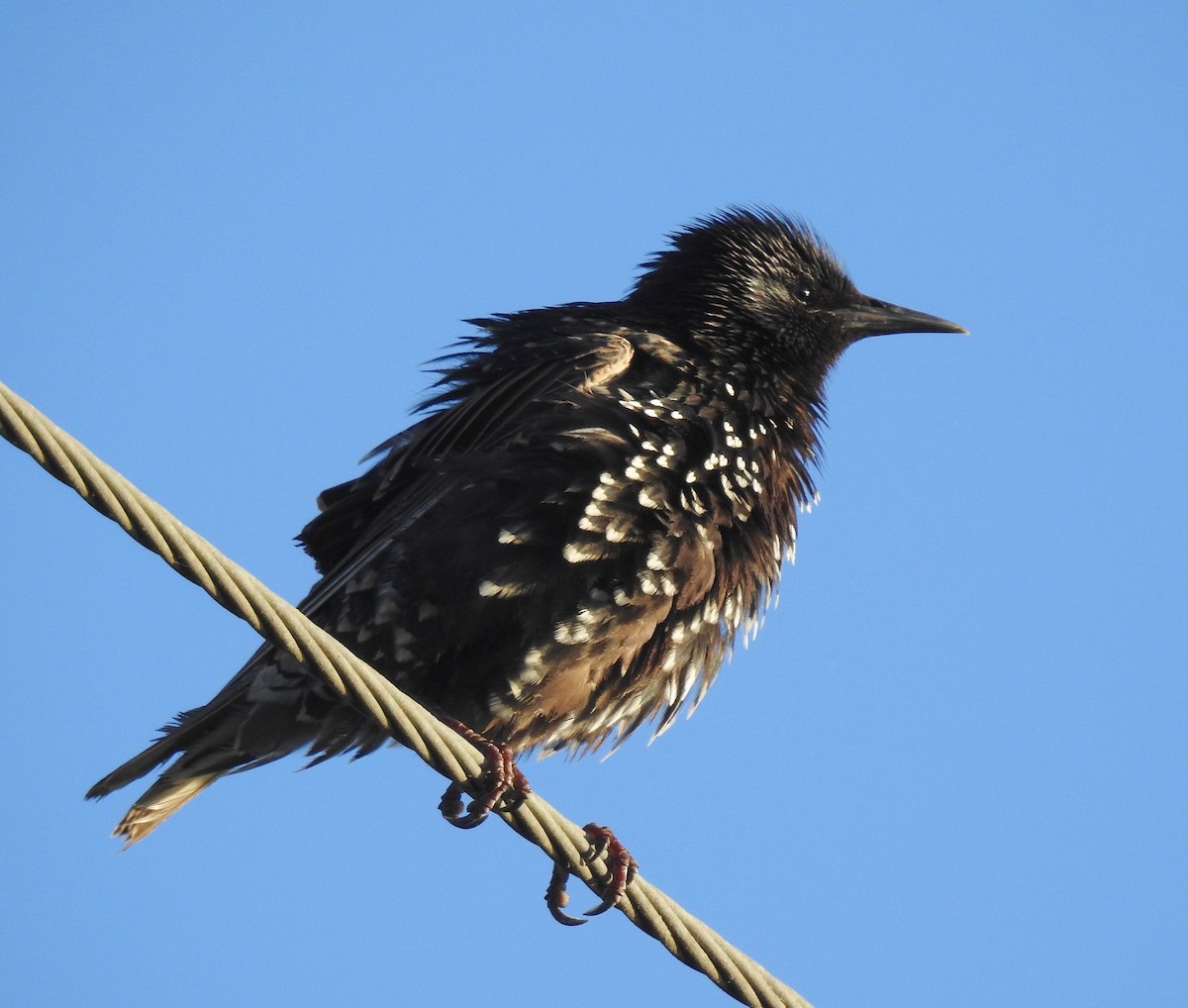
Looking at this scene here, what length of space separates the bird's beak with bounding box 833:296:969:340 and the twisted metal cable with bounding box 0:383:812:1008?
98.1 inches

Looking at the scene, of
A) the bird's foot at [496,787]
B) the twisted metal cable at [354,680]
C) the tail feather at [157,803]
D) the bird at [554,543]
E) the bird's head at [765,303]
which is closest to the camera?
the twisted metal cable at [354,680]

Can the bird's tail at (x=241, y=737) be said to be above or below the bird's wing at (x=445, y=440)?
below

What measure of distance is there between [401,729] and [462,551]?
3.36 feet

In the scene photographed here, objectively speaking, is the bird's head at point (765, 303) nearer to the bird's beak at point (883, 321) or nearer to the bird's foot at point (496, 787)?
the bird's beak at point (883, 321)

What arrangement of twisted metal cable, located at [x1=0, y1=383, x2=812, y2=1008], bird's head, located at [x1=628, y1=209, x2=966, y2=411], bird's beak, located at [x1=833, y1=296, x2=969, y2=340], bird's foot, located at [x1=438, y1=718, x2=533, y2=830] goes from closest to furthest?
→ twisted metal cable, located at [x1=0, y1=383, x2=812, y2=1008]
bird's foot, located at [x1=438, y1=718, x2=533, y2=830]
bird's head, located at [x1=628, y1=209, x2=966, y2=411]
bird's beak, located at [x1=833, y1=296, x2=969, y2=340]

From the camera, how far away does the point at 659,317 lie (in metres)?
5.62

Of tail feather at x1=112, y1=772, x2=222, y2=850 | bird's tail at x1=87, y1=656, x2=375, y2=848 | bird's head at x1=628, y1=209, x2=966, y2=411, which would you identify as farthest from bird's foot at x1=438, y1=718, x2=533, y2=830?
bird's head at x1=628, y1=209, x2=966, y2=411

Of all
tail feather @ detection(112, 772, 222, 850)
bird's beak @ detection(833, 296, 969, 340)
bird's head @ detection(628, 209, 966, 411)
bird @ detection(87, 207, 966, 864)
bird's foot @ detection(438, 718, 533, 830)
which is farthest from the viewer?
bird's beak @ detection(833, 296, 969, 340)

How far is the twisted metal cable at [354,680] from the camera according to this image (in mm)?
3221

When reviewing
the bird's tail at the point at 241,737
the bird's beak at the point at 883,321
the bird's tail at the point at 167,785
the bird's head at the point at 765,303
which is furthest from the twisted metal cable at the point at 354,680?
the bird's beak at the point at 883,321

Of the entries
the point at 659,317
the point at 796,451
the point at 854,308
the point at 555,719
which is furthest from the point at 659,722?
the point at 854,308

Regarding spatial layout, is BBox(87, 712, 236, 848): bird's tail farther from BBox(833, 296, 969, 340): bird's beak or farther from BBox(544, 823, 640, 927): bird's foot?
BBox(833, 296, 969, 340): bird's beak

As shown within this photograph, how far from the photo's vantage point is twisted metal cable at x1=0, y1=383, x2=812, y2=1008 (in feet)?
10.6

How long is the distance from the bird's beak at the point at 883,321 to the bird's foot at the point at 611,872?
7.52ft
